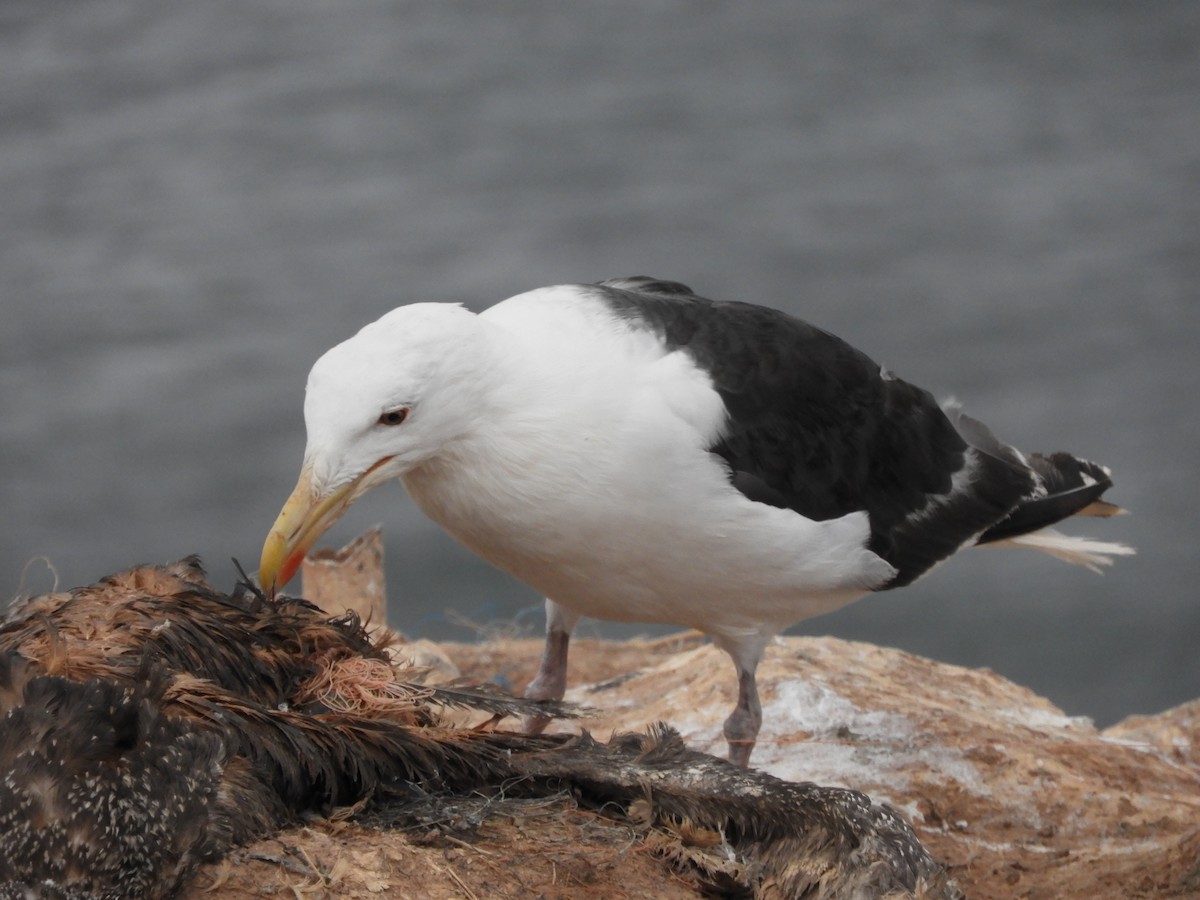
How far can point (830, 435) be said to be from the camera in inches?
178

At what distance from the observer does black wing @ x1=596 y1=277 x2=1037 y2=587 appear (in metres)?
4.20

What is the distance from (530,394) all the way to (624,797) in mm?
1168

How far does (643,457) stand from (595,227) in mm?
5753

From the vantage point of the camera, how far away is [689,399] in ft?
13.2

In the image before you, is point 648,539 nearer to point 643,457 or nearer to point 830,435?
point 643,457

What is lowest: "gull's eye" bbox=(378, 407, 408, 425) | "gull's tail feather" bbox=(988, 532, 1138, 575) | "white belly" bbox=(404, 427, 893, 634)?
"white belly" bbox=(404, 427, 893, 634)

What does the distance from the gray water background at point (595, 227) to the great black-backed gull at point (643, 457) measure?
3.85 m

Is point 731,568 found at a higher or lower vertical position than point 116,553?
higher

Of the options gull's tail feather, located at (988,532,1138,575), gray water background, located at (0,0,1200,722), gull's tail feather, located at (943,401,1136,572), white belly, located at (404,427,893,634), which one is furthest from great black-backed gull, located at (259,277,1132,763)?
gray water background, located at (0,0,1200,722)

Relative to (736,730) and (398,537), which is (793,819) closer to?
(736,730)

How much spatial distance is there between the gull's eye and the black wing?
79cm

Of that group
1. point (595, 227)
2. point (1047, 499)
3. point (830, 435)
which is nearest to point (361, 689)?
point (830, 435)

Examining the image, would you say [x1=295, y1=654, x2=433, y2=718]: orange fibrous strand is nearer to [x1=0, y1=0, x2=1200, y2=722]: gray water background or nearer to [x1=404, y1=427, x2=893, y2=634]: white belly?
[x1=404, y1=427, x2=893, y2=634]: white belly

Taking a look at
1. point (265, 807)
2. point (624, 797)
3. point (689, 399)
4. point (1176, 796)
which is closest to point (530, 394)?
point (689, 399)
